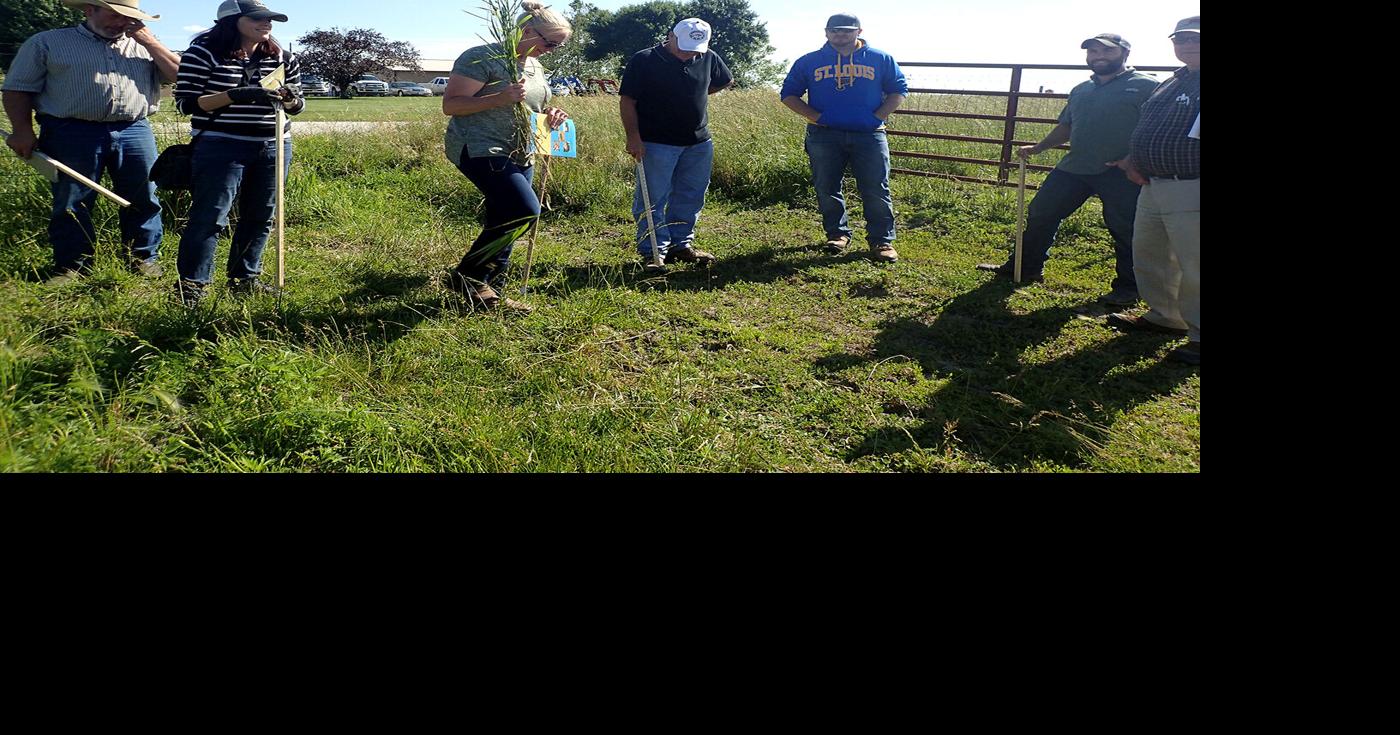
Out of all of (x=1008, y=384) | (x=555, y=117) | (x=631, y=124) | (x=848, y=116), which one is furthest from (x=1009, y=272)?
(x=555, y=117)

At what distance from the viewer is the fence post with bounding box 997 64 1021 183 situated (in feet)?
26.6

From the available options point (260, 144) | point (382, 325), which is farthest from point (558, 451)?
point (260, 144)

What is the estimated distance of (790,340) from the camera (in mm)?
4070

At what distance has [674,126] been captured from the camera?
16.7 ft

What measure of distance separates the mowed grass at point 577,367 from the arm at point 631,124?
15.9 inches

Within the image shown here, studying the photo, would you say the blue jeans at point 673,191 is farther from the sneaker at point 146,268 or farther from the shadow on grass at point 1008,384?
the sneaker at point 146,268

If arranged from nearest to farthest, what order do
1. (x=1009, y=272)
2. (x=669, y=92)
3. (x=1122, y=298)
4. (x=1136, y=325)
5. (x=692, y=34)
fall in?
(x=1136, y=325)
(x=1122, y=298)
(x=692, y=34)
(x=669, y=92)
(x=1009, y=272)

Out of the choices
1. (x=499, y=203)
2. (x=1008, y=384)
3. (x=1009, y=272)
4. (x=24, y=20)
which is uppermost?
(x=24, y=20)

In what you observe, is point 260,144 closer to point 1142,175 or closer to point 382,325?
point 382,325

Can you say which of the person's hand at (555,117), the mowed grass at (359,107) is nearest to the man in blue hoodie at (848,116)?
the person's hand at (555,117)

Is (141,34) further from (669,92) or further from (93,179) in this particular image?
(669,92)

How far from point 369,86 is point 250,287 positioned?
1.28 meters

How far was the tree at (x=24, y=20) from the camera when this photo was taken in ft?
9.82

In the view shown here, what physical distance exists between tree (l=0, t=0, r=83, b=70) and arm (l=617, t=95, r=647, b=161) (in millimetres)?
2675
